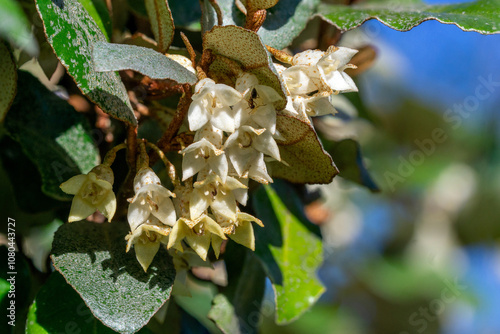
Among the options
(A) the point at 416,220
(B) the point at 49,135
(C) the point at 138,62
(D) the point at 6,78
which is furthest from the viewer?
(A) the point at 416,220

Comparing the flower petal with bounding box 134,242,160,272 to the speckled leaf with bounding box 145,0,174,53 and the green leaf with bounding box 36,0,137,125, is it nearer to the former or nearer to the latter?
the green leaf with bounding box 36,0,137,125

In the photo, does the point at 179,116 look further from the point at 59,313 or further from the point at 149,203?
the point at 59,313

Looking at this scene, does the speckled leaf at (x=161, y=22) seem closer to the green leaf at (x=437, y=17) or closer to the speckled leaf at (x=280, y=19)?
the speckled leaf at (x=280, y=19)

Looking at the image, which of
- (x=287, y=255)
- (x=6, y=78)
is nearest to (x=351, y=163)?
(x=287, y=255)

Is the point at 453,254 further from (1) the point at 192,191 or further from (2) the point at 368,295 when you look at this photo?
(1) the point at 192,191

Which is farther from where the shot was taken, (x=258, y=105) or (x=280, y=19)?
(x=280, y=19)
